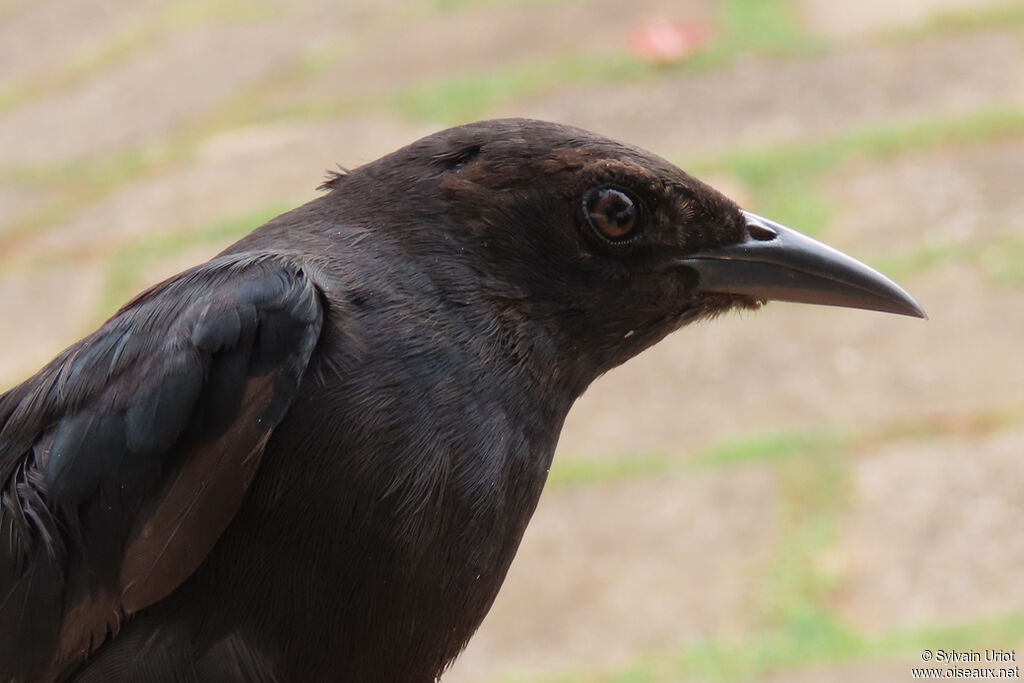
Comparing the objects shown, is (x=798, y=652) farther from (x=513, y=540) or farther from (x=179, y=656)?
(x=179, y=656)

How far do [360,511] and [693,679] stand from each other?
2.76m

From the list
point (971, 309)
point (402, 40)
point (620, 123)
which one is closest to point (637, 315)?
point (971, 309)

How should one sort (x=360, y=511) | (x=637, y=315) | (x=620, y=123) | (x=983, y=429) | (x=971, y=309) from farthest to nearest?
(x=620, y=123) → (x=971, y=309) → (x=983, y=429) → (x=637, y=315) → (x=360, y=511)

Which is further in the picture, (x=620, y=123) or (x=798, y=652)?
(x=620, y=123)

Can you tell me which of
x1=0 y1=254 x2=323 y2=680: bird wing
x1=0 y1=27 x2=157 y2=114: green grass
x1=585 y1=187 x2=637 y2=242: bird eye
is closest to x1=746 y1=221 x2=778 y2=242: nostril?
x1=585 y1=187 x2=637 y2=242: bird eye

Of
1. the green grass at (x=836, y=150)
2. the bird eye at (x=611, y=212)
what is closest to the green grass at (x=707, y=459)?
the green grass at (x=836, y=150)

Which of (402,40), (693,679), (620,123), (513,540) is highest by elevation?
(402,40)

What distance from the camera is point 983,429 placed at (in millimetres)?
5770

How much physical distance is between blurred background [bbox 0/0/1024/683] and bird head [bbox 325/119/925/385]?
2.46 metres

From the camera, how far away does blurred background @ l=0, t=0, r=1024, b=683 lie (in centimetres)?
521

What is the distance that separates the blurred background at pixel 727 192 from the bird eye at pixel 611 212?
259cm

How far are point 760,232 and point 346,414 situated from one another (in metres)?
0.93

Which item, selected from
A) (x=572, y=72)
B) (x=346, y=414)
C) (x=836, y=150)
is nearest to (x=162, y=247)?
(x=572, y=72)

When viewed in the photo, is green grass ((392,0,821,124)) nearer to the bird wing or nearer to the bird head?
the bird head
